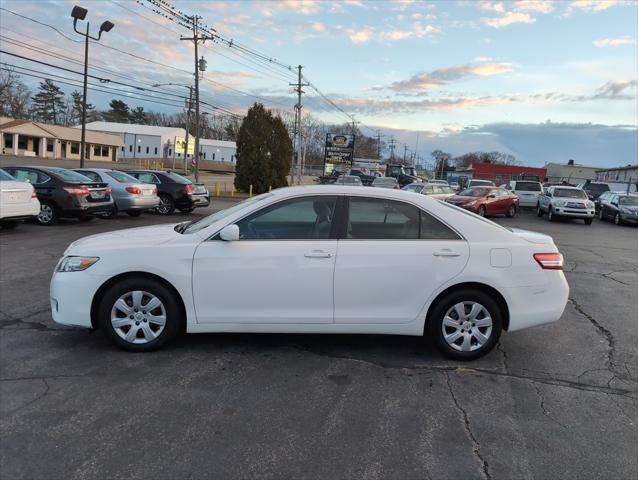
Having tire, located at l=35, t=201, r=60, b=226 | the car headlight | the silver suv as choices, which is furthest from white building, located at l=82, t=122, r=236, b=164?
the car headlight

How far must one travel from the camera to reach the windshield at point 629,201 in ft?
76.5

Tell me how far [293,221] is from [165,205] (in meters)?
14.2

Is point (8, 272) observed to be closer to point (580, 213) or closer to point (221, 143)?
point (580, 213)

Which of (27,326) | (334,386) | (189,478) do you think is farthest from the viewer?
(27,326)

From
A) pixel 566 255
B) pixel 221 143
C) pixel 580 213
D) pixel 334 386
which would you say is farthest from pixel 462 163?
pixel 334 386

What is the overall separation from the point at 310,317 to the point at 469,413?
153 centimetres

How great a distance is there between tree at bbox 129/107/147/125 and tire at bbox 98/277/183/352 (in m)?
133

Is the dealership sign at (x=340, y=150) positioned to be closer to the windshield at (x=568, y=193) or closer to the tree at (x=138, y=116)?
the windshield at (x=568, y=193)

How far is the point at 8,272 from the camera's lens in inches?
305

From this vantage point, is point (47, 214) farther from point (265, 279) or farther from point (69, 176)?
point (265, 279)

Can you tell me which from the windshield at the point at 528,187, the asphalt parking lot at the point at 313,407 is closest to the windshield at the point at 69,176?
the asphalt parking lot at the point at 313,407

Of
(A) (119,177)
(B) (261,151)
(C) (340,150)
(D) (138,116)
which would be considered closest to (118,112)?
(D) (138,116)

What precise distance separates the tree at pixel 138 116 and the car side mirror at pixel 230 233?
133096 millimetres

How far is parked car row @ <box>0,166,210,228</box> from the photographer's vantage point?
11297 millimetres
